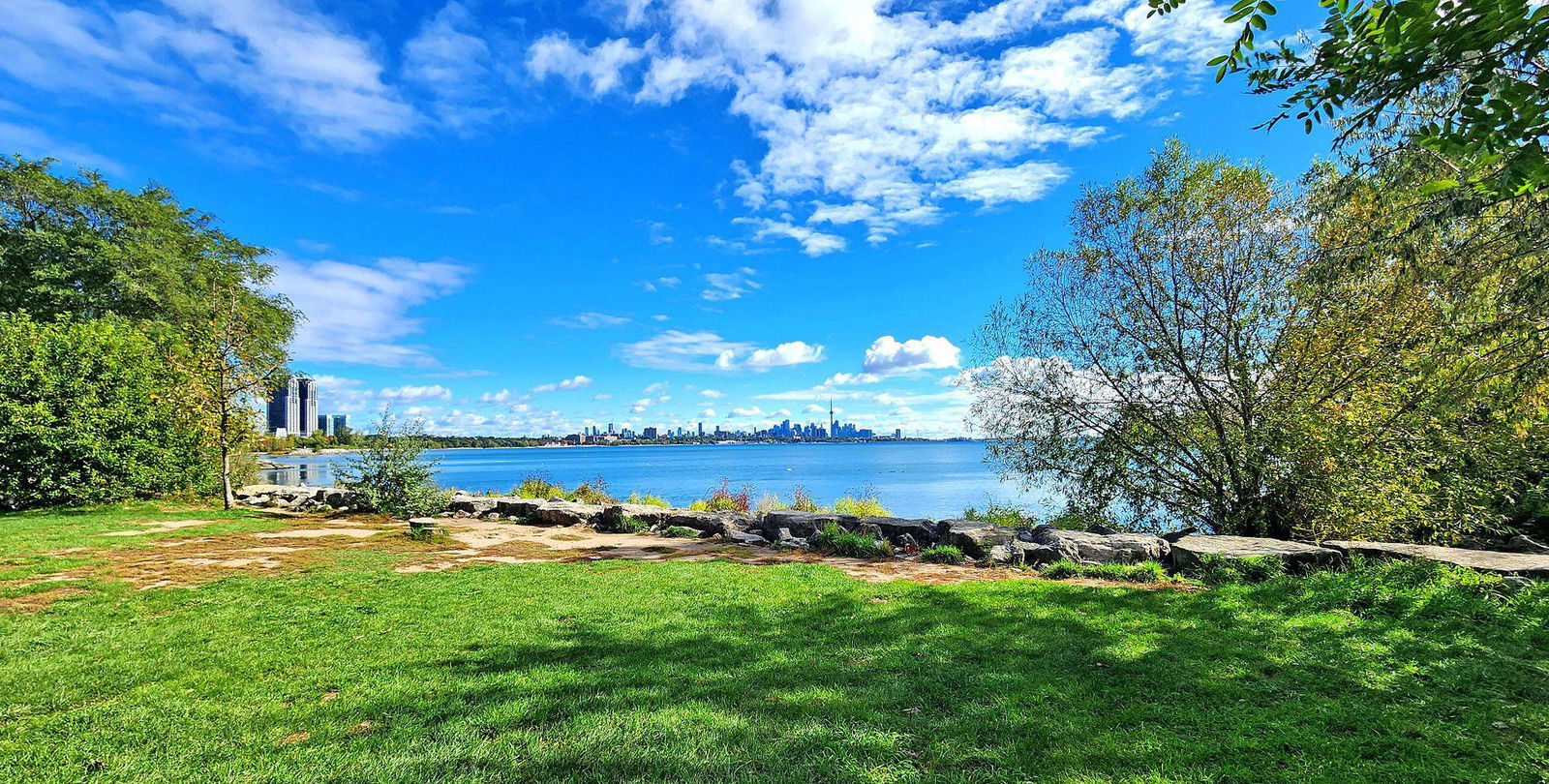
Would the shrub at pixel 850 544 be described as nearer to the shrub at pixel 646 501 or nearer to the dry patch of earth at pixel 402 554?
the dry patch of earth at pixel 402 554

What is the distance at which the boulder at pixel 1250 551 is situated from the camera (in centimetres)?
674

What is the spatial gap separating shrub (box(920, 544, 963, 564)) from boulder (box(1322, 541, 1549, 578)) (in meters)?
4.37

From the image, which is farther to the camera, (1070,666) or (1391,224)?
(1391,224)

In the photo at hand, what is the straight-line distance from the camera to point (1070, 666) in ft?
14.1

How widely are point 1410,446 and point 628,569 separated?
35.2 feet

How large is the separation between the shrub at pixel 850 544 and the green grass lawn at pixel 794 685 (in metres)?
2.85

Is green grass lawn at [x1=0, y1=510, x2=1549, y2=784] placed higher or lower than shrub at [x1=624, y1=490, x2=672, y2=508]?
higher

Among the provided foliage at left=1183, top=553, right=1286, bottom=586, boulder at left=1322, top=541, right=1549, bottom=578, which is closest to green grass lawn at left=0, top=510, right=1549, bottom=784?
foliage at left=1183, top=553, right=1286, bottom=586

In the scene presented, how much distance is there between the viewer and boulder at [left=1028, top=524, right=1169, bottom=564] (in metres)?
7.92

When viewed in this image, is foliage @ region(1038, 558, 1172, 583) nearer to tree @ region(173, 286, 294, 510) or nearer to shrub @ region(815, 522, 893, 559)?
shrub @ region(815, 522, 893, 559)

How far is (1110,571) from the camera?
7316 mm

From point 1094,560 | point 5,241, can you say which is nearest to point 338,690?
point 1094,560

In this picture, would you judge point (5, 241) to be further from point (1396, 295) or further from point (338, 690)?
point (1396, 295)

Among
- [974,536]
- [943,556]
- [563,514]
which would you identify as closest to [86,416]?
[563,514]
